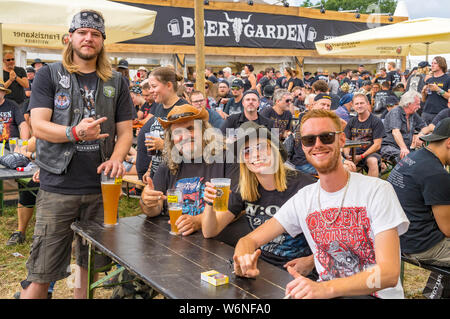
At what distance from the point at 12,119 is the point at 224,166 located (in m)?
3.85

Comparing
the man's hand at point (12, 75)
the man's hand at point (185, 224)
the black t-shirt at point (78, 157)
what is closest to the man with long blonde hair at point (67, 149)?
the black t-shirt at point (78, 157)

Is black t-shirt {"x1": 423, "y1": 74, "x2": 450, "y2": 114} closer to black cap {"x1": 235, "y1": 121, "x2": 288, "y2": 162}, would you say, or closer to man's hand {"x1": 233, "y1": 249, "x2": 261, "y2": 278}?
black cap {"x1": 235, "y1": 121, "x2": 288, "y2": 162}

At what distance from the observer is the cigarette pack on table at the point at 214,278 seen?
1771 mm

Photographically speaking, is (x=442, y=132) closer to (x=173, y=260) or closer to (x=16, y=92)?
(x=173, y=260)

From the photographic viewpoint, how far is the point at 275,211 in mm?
2539

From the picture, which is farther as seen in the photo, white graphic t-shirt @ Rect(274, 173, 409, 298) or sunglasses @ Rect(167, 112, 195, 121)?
sunglasses @ Rect(167, 112, 195, 121)

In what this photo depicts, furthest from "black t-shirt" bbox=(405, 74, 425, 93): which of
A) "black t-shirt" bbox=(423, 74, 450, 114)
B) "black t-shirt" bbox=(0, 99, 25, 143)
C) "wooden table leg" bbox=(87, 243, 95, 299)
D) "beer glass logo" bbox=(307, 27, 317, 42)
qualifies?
"beer glass logo" bbox=(307, 27, 317, 42)

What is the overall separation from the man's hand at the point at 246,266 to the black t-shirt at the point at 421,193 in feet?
5.26

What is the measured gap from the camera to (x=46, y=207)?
2.64 metres

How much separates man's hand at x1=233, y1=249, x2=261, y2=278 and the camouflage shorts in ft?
4.08

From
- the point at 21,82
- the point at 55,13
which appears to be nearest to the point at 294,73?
the point at 21,82

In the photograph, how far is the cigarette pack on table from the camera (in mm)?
A: 1771

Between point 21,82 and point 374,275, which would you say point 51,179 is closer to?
point 374,275

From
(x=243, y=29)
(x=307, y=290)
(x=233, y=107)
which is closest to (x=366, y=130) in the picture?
(x=233, y=107)
